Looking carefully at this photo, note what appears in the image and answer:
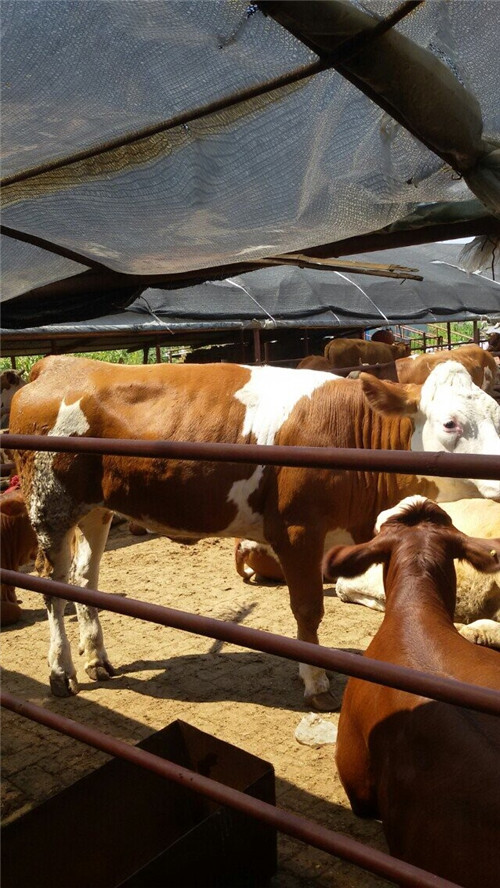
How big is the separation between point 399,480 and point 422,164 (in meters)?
2.19

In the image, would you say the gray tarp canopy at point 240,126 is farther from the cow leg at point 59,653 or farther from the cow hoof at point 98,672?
the cow hoof at point 98,672

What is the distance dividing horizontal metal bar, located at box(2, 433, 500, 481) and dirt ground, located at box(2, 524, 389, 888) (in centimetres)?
178

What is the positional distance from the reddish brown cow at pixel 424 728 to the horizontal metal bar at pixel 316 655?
33.9 inches

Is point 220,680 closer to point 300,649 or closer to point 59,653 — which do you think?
point 59,653

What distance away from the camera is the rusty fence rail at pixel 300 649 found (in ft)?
4.20

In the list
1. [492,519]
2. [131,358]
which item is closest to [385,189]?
[492,519]

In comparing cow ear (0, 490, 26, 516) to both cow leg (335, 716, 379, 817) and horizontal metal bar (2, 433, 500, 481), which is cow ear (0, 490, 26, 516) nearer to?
cow leg (335, 716, 379, 817)

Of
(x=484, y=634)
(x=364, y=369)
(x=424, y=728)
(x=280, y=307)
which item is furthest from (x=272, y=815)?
(x=280, y=307)

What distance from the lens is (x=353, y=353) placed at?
12469mm

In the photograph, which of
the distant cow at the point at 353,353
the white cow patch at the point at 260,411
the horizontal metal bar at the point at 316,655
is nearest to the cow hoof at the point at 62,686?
the white cow patch at the point at 260,411

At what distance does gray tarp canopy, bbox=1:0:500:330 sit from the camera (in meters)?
1.75

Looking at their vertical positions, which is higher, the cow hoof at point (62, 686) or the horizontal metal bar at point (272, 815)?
the horizontal metal bar at point (272, 815)

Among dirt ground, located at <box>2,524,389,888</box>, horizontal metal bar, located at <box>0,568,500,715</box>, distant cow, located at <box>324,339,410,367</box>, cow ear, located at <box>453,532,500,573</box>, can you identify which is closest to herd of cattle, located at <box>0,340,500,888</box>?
cow ear, located at <box>453,532,500,573</box>

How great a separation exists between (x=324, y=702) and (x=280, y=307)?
11.5 metres
